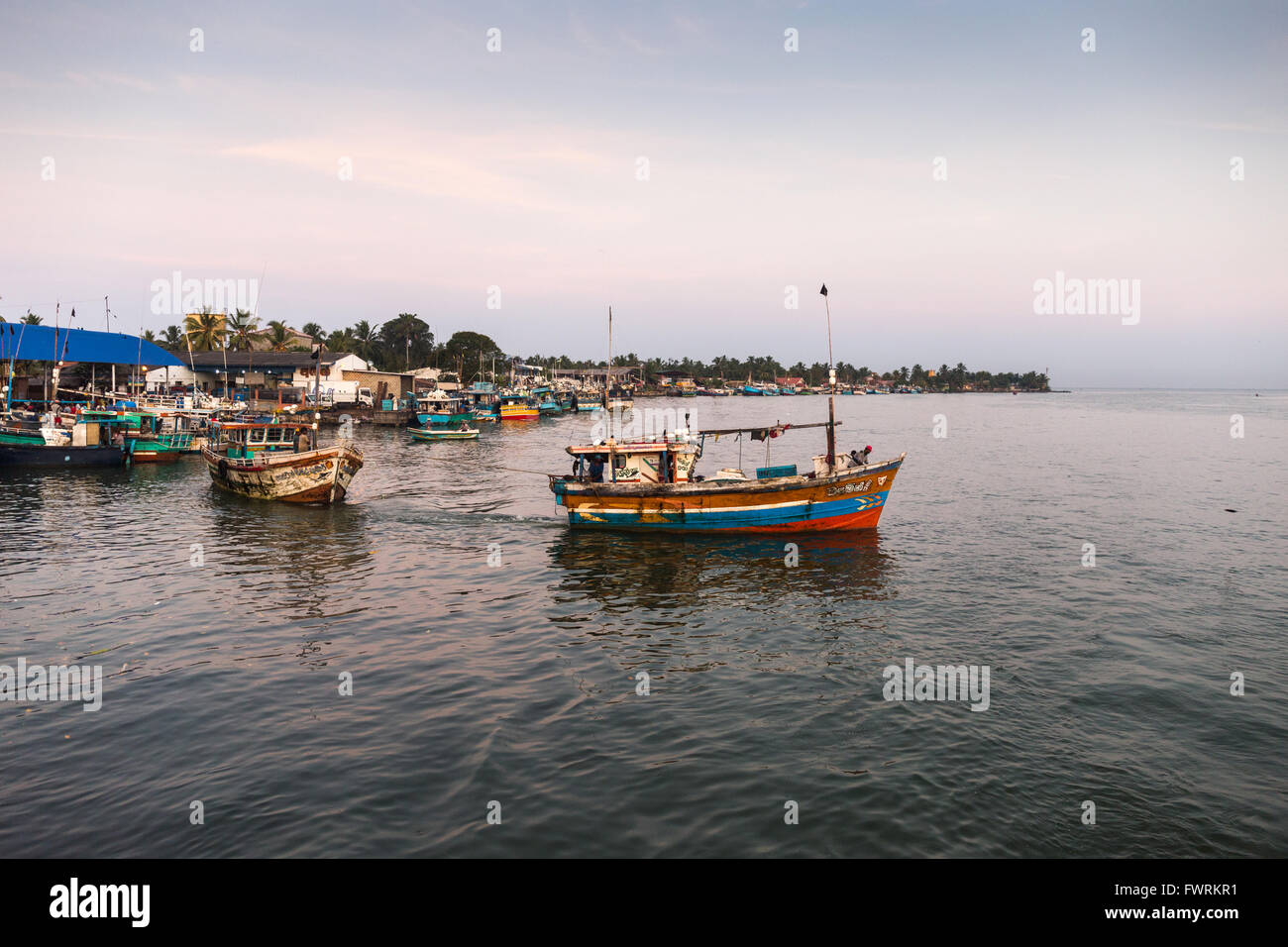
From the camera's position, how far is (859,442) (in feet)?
250

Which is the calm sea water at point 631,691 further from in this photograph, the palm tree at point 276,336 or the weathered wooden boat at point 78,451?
the palm tree at point 276,336

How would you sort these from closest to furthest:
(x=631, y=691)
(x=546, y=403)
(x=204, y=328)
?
(x=631, y=691)
(x=204, y=328)
(x=546, y=403)

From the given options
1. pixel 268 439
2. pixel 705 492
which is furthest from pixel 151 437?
pixel 705 492

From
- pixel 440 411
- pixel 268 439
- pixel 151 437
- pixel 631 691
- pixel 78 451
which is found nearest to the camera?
pixel 631 691

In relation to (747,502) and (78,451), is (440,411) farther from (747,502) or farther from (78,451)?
(747,502)

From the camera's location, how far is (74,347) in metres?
59.8

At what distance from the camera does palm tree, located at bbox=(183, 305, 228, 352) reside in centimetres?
9325

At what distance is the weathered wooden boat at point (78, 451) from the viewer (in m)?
41.2

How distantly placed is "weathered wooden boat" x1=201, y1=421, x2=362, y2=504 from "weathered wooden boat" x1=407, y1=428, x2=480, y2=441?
32.0 metres

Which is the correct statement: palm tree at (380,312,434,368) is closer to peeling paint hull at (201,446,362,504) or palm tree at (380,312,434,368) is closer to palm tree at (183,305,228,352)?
palm tree at (183,305,228,352)

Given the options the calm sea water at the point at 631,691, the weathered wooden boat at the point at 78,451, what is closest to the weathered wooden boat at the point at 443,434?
the weathered wooden boat at the point at 78,451

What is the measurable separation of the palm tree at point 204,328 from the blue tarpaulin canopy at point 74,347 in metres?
29.9

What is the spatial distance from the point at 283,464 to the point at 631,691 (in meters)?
24.0

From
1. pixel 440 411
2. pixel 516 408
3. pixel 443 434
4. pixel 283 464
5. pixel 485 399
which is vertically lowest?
pixel 283 464
